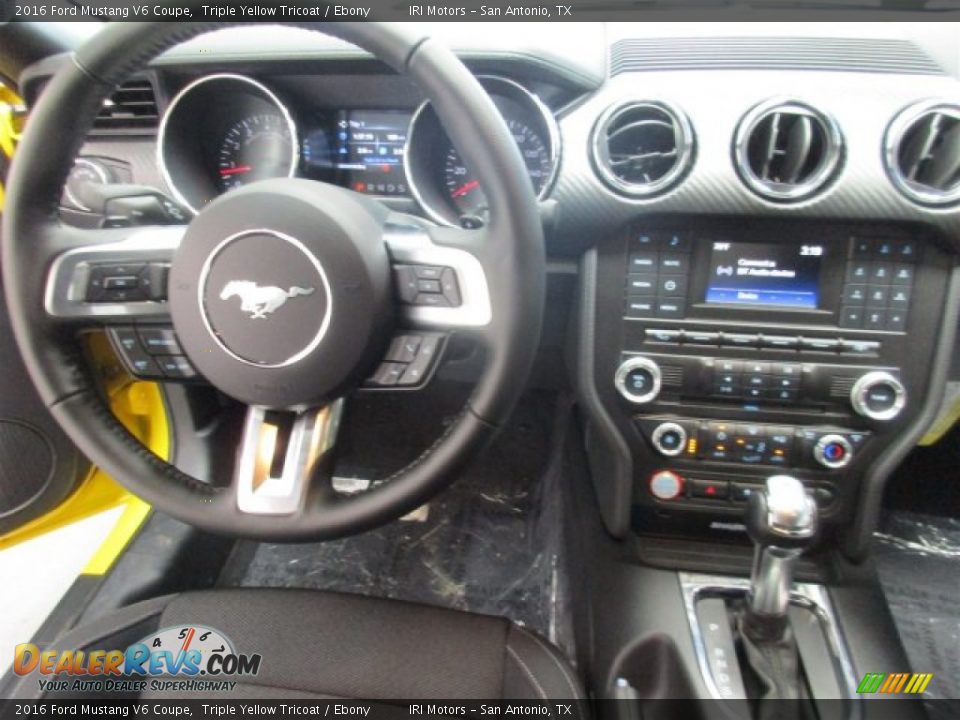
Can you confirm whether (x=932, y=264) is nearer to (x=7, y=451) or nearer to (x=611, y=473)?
(x=611, y=473)

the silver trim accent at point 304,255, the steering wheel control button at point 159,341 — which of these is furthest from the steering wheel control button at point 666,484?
the steering wheel control button at point 159,341

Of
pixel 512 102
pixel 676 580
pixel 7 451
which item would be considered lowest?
pixel 676 580

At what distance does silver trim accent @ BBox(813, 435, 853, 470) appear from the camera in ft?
3.67

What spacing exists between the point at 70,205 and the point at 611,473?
3.44ft

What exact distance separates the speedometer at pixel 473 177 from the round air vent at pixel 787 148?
0.98 feet

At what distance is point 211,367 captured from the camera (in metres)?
0.79

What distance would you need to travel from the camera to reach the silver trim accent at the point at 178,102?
3.79 feet

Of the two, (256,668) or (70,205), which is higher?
Answer: (70,205)

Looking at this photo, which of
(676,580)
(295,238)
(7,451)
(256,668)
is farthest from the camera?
(7,451)

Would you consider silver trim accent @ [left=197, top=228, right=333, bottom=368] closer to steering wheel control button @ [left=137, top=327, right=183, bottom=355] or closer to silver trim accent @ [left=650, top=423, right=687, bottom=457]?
steering wheel control button @ [left=137, top=327, right=183, bottom=355]

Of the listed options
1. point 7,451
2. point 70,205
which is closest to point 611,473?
point 70,205

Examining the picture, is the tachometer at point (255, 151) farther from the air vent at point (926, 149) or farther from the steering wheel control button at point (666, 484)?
the air vent at point (926, 149)

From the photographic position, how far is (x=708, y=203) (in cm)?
103

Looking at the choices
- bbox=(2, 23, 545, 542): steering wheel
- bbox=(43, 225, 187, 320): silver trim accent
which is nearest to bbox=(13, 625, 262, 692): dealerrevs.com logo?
bbox=(2, 23, 545, 542): steering wheel
